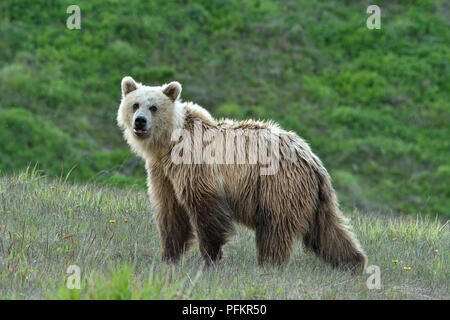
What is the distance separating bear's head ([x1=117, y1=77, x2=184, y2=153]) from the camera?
5910 mm

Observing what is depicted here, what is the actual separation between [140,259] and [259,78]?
37.6 feet

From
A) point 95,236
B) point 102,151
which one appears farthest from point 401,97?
point 95,236

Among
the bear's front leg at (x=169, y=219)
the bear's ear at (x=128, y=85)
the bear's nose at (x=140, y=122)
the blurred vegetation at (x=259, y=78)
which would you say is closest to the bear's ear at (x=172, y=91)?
the bear's ear at (x=128, y=85)

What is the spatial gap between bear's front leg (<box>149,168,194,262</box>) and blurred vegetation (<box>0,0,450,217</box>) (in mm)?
6962

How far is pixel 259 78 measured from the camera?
662 inches

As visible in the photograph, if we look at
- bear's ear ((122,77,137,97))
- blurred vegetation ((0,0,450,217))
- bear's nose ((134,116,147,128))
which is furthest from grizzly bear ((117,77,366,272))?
blurred vegetation ((0,0,450,217))

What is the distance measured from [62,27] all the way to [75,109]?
2.71m

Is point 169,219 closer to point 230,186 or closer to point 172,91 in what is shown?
point 230,186

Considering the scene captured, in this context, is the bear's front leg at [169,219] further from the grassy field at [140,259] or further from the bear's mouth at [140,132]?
the bear's mouth at [140,132]

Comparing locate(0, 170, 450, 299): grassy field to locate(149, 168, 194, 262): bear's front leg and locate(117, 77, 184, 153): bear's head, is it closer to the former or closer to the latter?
locate(149, 168, 194, 262): bear's front leg

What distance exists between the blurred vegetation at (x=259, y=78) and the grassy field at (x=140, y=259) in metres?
5.82

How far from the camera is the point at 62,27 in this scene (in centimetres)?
1636

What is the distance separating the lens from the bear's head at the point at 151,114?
591cm
